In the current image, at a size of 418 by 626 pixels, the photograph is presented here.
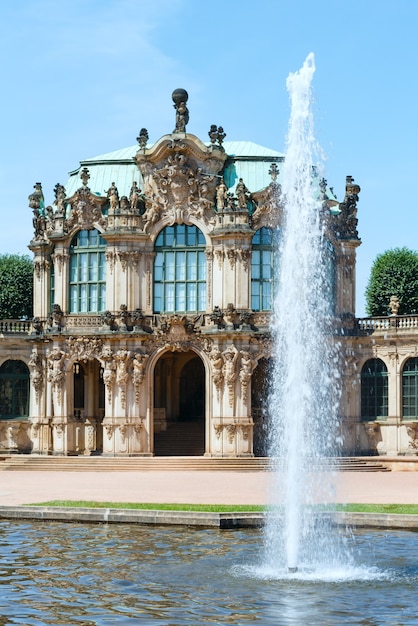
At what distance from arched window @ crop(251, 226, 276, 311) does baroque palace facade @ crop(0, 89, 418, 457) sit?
0.06 meters

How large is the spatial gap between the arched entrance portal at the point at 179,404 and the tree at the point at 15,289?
18.4 m

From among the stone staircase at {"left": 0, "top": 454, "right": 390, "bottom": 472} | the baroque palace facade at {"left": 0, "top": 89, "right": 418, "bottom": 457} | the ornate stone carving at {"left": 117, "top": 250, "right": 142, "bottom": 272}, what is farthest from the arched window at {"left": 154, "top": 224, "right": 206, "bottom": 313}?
the stone staircase at {"left": 0, "top": 454, "right": 390, "bottom": 472}

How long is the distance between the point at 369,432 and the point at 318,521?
107 feet

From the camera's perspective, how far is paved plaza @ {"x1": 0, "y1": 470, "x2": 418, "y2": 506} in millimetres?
37844

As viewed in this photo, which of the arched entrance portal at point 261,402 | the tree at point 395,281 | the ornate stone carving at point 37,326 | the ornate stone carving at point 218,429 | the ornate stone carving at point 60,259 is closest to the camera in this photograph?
the ornate stone carving at point 218,429

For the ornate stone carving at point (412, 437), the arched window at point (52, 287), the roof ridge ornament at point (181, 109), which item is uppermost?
the roof ridge ornament at point (181, 109)

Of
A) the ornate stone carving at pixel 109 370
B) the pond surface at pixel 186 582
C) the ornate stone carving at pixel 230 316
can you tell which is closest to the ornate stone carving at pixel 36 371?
the ornate stone carving at pixel 109 370

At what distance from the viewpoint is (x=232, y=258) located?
6044 centimetres

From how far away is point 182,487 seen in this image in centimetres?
4394

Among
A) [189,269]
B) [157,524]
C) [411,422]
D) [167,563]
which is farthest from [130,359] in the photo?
[167,563]

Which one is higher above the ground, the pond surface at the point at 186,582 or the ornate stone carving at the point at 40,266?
the ornate stone carving at the point at 40,266

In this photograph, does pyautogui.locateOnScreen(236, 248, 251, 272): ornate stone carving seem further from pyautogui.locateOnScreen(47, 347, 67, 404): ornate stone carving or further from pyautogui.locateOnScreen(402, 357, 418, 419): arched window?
pyautogui.locateOnScreen(47, 347, 67, 404): ornate stone carving

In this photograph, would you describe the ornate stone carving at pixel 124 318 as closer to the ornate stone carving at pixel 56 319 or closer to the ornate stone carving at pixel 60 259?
the ornate stone carving at pixel 56 319

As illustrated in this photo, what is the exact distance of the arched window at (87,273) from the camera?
2454 inches
